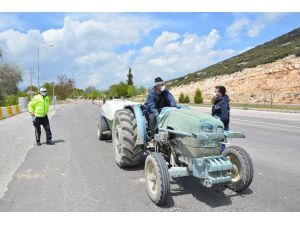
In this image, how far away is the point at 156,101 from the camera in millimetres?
6387

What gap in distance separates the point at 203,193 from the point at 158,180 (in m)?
1.02

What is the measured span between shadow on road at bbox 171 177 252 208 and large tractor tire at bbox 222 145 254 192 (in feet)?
0.58

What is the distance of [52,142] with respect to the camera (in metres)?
10.3

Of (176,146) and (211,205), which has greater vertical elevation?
(176,146)

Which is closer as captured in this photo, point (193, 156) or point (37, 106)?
point (193, 156)

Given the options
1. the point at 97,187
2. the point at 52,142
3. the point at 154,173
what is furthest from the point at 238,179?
the point at 52,142

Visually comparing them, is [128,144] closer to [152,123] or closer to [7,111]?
[152,123]

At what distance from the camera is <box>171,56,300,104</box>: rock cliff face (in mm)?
42312

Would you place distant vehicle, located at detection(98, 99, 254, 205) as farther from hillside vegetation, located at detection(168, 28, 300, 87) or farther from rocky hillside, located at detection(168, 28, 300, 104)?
hillside vegetation, located at detection(168, 28, 300, 87)

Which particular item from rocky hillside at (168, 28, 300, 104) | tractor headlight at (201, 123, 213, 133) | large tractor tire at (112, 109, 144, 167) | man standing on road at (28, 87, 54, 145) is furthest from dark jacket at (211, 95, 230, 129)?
rocky hillside at (168, 28, 300, 104)

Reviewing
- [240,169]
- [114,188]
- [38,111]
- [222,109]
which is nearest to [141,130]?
[114,188]

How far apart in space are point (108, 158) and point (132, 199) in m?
3.01
